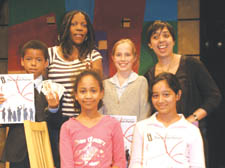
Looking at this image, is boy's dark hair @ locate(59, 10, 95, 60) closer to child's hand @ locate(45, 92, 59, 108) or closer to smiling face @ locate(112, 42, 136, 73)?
smiling face @ locate(112, 42, 136, 73)

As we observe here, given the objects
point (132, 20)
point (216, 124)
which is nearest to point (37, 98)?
point (132, 20)

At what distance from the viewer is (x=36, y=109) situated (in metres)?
2.42

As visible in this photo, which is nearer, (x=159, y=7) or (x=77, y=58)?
(x=77, y=58)

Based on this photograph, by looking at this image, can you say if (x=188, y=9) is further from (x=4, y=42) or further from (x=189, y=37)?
(x=4, y=42)

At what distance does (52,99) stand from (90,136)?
40cm

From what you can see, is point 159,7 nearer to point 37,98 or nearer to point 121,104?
point 121,104

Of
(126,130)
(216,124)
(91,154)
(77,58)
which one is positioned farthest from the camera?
(216,124)

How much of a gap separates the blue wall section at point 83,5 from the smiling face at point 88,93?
188 cm

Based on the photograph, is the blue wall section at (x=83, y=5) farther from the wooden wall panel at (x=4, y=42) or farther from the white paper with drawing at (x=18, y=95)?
the white paper with drawing at (x=18, y=95)

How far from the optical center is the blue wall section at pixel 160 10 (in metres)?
3.85

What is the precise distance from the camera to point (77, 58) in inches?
105

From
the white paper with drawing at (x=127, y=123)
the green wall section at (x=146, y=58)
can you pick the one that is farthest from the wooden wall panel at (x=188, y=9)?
the white paper with drawing at (x=127, y=123)

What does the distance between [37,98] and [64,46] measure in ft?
1.60

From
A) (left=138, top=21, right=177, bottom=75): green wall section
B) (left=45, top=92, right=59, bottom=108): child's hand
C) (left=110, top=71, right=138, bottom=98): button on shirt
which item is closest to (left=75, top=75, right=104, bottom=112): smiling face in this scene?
(left=45, top=92, right=59, bottom=108): child's hand
